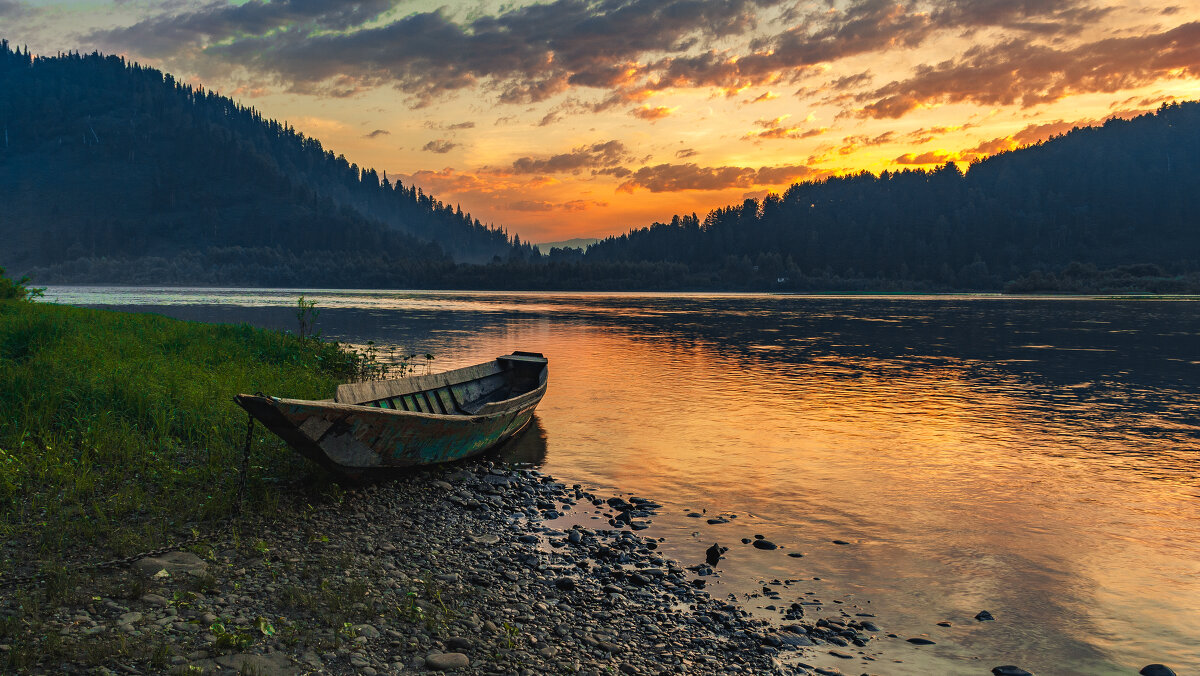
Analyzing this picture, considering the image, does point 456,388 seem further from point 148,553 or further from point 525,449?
point 148,553

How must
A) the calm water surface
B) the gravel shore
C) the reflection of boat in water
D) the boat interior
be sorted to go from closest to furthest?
the gravel shore → the calm water surface → the boat interior → the reflection of boat in water

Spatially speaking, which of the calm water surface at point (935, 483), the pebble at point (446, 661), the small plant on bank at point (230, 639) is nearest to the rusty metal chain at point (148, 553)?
the small plant on bank at point (230, 639)

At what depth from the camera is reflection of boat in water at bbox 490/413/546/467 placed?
1827cm

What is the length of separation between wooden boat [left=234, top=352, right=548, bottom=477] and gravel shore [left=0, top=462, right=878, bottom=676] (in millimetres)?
1135

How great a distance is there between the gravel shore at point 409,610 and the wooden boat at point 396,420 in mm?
1135

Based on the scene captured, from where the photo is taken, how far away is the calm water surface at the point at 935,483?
982 centimetres

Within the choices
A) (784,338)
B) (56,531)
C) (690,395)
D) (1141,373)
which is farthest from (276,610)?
(784,338)

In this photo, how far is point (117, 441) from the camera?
41.6 ft

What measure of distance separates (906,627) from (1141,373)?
3770 centimetres

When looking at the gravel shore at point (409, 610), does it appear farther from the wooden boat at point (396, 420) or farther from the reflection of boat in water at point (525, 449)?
the reflection of boat in water at point (525, 449)

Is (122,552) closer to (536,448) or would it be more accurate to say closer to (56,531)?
(56,531)

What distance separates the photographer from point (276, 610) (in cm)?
793

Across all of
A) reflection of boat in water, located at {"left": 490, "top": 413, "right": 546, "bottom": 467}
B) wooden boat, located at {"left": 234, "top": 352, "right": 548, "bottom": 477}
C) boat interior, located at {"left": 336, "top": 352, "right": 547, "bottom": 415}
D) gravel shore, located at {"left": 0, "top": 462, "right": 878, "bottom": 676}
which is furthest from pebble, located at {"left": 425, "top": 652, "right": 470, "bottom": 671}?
reflection of boat in water, located at {"left": 490, "top": 413, "right": 546, "bottom": 467}

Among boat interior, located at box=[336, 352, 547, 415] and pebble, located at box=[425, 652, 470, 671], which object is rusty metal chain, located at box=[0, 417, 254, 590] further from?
pebble, located at box=[425, 652, 470, 671]
